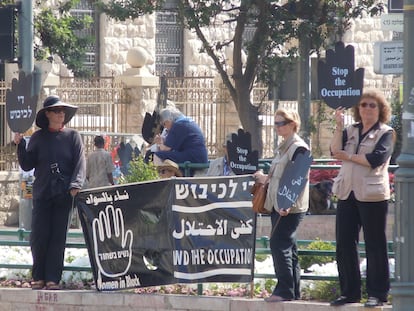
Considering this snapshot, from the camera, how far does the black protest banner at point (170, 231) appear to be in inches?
410

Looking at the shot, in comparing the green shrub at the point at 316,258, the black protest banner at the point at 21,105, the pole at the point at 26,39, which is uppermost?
the pole at the point at 26,39

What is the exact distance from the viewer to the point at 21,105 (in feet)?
37.9

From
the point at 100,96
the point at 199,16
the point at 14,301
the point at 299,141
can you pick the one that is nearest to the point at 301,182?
the point at 299,141

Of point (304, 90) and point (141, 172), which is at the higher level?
point (304, 90)

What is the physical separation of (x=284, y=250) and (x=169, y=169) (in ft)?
5.49

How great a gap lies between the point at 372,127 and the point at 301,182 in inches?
26.9

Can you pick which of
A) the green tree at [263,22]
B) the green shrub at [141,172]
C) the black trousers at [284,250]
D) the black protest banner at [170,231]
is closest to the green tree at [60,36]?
the green tree at [263,22]

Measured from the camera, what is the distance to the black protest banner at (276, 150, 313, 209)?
32.3 ft

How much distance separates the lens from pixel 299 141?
10.0m

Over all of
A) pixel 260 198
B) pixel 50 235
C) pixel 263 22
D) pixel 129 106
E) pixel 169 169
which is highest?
pixel 263 22

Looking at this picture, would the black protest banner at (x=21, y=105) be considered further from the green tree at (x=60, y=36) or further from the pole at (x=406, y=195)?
the green tree at (x=60, y=36)

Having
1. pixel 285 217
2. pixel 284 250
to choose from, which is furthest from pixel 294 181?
pixel 284 250

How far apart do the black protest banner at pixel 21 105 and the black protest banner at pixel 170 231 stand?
3.04ft

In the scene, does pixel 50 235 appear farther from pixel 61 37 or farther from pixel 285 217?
pixel 61 37
